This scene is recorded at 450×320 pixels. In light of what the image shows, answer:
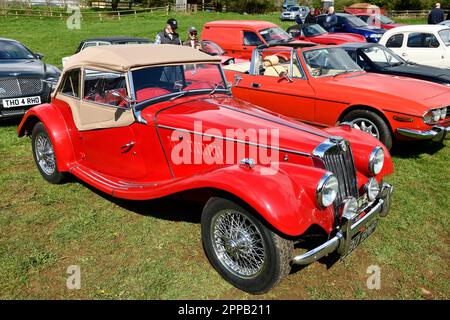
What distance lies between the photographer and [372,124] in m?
6.05

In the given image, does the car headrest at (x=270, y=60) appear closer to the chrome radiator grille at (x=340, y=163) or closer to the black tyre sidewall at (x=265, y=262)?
the chrome radiator grille at (x=340, y=163)

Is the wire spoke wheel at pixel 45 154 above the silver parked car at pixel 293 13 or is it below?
below

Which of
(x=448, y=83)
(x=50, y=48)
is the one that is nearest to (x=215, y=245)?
(x=448, y=83)

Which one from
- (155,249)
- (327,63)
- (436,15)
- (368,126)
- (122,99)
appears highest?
(436,15)

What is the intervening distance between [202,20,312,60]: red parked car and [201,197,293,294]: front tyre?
10.3 metres

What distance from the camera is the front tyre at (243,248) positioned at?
2.96m

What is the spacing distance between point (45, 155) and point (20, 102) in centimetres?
276

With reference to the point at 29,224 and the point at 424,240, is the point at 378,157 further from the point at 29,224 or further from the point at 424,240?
the point at 29,224

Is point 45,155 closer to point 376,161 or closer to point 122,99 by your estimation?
point 122,99

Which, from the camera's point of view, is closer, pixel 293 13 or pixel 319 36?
pixel 319 36

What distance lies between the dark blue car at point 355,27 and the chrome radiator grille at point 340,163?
44.5 feet

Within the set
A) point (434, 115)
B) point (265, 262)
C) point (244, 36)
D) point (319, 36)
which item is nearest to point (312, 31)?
point (319, 36)

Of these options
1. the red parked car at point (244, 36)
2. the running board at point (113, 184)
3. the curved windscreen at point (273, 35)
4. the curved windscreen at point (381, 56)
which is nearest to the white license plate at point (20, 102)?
the running board at point (113, 184)

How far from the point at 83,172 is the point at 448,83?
23.3 ft
